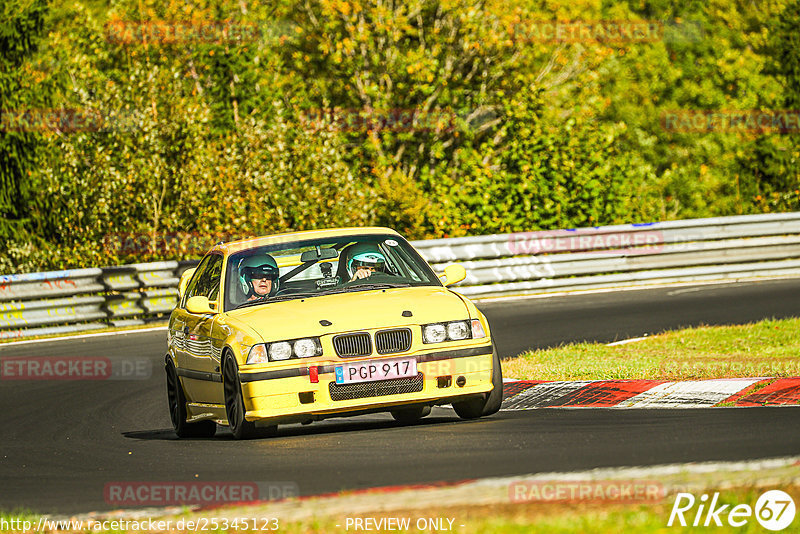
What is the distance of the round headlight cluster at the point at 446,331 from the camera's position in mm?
9047

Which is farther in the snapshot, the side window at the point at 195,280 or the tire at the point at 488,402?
the side window at the point at 195,280

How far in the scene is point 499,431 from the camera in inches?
341

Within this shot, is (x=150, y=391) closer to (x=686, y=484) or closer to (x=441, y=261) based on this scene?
(x=686, y=484)

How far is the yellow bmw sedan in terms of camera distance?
29.1 ft

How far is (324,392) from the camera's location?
29.1 feet

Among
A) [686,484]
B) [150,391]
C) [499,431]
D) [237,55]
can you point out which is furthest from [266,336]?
[237,55]

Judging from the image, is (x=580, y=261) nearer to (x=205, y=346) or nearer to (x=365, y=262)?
(x=365, y=262)

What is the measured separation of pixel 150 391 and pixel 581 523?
9088 mm

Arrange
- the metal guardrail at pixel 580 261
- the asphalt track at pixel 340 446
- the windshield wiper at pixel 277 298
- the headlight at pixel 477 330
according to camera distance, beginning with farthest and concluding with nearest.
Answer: the metal guardrail at pixel 580 261, the windshield wiper at pixel 277 298, the headlight at pixel 477 330, the asphalt track at pixel 340 446

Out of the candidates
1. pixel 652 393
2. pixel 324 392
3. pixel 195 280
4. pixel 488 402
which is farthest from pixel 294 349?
pixel 652 393

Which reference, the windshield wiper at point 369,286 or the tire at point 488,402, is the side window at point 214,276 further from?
the tire at point 488,402

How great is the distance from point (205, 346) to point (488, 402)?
83.7 inches

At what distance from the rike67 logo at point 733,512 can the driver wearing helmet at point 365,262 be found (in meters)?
4.83

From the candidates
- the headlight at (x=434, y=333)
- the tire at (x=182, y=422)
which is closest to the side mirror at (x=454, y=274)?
the headlight at (x=434, y=333)
